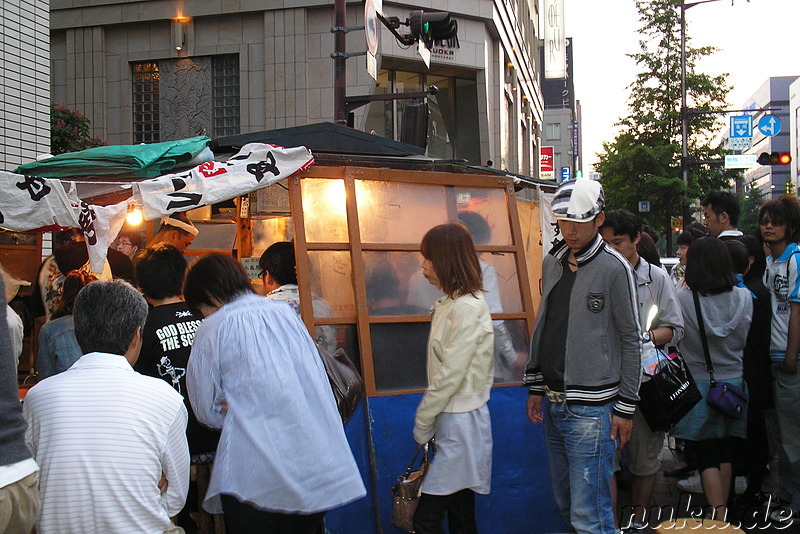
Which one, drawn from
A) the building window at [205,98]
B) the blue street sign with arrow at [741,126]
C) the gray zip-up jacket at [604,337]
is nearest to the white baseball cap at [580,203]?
the gray zip-up jacket at [604,337]

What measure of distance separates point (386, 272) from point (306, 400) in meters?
2.03

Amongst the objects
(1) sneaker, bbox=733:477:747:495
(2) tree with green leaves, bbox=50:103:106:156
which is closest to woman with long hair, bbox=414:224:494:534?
(1) sneaker, bbox=733:477:747:495

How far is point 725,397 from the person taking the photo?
16.7 feet

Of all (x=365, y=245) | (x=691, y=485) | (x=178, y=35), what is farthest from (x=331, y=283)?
(x=178, y=35)

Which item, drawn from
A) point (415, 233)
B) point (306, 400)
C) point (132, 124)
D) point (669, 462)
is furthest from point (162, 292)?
point (132, 124)

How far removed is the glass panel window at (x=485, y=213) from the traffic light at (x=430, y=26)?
524 cm

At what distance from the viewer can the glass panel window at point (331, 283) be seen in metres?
4.93

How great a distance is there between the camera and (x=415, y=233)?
537 cm

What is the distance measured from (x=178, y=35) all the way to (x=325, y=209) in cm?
1260

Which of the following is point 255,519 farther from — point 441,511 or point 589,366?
point 589,366

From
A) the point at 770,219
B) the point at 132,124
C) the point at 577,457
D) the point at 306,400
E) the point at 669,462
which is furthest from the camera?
the point at 132,124

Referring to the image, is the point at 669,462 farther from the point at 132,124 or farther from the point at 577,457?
the point at 132,124

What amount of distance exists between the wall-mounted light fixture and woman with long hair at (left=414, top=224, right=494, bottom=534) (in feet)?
45.2

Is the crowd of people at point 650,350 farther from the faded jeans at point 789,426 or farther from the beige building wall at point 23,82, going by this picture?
the beige building wall at point 23,82
